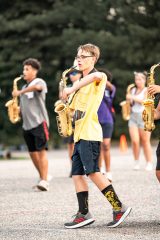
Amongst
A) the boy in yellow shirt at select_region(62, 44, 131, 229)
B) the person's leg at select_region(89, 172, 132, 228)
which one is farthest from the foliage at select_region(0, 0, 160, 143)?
the person's leg at select_region(89, 172, 132, 228)

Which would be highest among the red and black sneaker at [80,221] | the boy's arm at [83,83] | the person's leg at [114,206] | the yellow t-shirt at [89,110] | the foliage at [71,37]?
the boy's arm at [83,83]

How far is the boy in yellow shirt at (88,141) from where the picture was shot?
7.60 metres

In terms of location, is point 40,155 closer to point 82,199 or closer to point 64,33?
point 82,199

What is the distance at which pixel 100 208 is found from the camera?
922 centimetres

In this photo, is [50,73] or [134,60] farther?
[50,73]

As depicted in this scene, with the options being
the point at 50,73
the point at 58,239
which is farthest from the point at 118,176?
the point at 50,73

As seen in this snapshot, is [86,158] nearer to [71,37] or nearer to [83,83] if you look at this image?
[83,83]

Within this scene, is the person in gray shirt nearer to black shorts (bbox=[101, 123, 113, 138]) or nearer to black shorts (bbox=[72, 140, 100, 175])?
black shorts (bbox=[101, 123, 113, 138])

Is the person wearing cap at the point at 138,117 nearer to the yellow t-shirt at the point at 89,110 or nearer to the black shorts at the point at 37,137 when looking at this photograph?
the black shorts at the point at 37,137

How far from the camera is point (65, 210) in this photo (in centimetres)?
912

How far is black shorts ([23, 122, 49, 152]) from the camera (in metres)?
11.8

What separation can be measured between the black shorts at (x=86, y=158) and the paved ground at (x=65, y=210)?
21.0 inches

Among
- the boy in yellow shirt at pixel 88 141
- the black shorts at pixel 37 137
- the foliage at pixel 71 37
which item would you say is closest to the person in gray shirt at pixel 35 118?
the black shorts at pixel 37 137

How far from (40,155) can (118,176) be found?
2.82m
